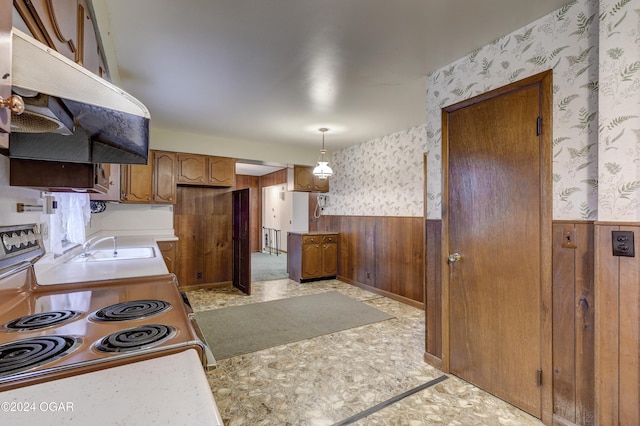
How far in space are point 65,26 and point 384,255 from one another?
Answer: 13.9 feet

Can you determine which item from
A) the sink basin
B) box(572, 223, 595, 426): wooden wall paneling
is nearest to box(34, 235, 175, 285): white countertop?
the sink basin

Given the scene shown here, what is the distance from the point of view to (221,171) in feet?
16.0

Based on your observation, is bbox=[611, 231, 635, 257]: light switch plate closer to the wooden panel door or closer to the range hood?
the range hood

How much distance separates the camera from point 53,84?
2.17ft

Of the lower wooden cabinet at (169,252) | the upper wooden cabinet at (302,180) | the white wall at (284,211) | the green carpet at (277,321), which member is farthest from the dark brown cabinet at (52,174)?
the white wall at (284,211)

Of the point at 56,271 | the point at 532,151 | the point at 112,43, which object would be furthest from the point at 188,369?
the point at 112,43

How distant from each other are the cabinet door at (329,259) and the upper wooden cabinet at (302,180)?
1121mm

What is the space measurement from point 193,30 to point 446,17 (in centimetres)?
162

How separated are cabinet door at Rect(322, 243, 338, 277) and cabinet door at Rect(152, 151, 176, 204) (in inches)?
105

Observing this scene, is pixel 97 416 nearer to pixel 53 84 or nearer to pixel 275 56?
pixel 53 84

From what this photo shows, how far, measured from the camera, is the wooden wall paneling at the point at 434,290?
2.48 m

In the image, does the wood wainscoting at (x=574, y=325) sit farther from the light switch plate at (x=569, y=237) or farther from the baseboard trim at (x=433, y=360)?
the baseboard trim at (x=433, y=360)

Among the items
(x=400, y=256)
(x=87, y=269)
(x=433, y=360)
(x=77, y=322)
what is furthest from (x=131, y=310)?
(x=400, y=256)

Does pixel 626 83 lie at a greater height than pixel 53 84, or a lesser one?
greater
